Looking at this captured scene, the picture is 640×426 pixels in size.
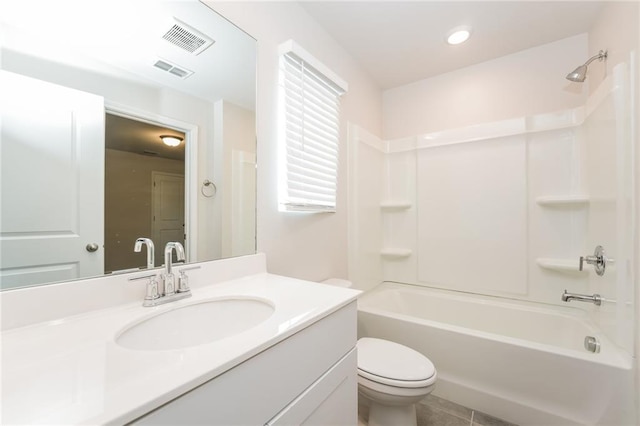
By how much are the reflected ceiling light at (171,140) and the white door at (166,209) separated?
4.8 inches

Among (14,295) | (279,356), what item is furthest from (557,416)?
(14,295)

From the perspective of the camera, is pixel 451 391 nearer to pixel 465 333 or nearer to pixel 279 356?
pixel 465 333

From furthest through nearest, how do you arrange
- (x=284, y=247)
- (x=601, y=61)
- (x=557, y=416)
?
(x=601, y=61) < (x=284, y=247) < (x=557, y=416)

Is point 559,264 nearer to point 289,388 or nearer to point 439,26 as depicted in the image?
point 439,26

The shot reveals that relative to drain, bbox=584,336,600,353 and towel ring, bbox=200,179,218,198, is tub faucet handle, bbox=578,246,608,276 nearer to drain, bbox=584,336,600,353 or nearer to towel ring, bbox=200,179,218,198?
drain, bbox=584,336,600,353

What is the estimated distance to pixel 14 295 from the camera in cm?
68

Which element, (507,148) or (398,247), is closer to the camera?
(507,148)

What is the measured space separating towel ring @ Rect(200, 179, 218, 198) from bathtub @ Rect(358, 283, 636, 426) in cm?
135

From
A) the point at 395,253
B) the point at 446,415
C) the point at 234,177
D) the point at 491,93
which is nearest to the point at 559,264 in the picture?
the point at 395,253

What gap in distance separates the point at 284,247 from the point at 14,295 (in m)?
1.02

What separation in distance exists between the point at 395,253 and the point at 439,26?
182 centimetres

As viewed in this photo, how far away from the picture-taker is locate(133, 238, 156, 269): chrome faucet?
36.0 inches

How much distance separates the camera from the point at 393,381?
1.23 meters

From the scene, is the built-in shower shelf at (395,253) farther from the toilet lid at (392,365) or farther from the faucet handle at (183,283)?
the faucet handle at (183,283)
